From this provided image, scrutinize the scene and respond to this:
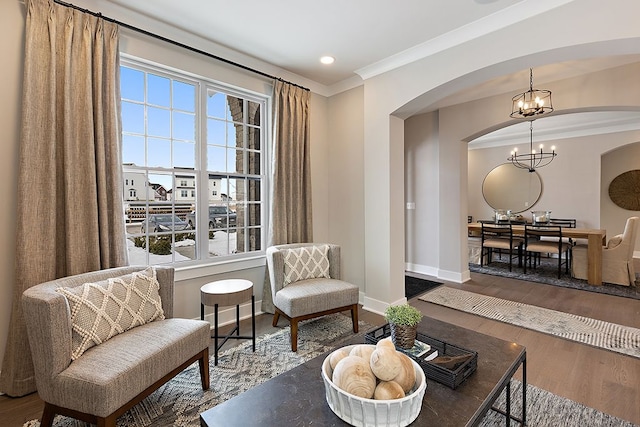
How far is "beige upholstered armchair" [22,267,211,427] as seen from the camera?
1414 millimetres

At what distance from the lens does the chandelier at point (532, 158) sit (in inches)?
262

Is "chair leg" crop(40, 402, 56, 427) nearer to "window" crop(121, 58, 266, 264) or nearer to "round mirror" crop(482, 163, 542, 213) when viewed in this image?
"window" crop(121, 58, 266, 264)

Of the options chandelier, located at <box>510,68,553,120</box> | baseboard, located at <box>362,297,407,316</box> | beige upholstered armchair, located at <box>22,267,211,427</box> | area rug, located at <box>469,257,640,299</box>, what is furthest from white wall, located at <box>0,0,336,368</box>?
area rug, located at <box>469,257,640,299</box>

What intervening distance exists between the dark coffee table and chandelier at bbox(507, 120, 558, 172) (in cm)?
661

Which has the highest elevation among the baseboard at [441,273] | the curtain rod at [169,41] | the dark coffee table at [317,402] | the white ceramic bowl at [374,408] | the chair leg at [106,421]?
the curtain rod at [169,41]

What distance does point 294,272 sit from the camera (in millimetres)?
2992

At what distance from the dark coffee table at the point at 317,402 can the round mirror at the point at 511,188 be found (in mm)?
6904

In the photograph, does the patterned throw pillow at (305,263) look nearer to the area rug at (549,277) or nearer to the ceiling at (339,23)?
the ceiling at (339,23)

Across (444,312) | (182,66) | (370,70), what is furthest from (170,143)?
(444,312)

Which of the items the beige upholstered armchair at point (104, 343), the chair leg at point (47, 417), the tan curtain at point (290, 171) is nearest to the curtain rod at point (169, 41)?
the tan curtain at point (290, 171)

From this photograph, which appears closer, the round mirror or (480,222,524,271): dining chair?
(480,222,524,271): dining chair

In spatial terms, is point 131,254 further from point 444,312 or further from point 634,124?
point 634,124

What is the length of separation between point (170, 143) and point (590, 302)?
206 inches

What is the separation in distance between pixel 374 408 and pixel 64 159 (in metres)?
2.47
